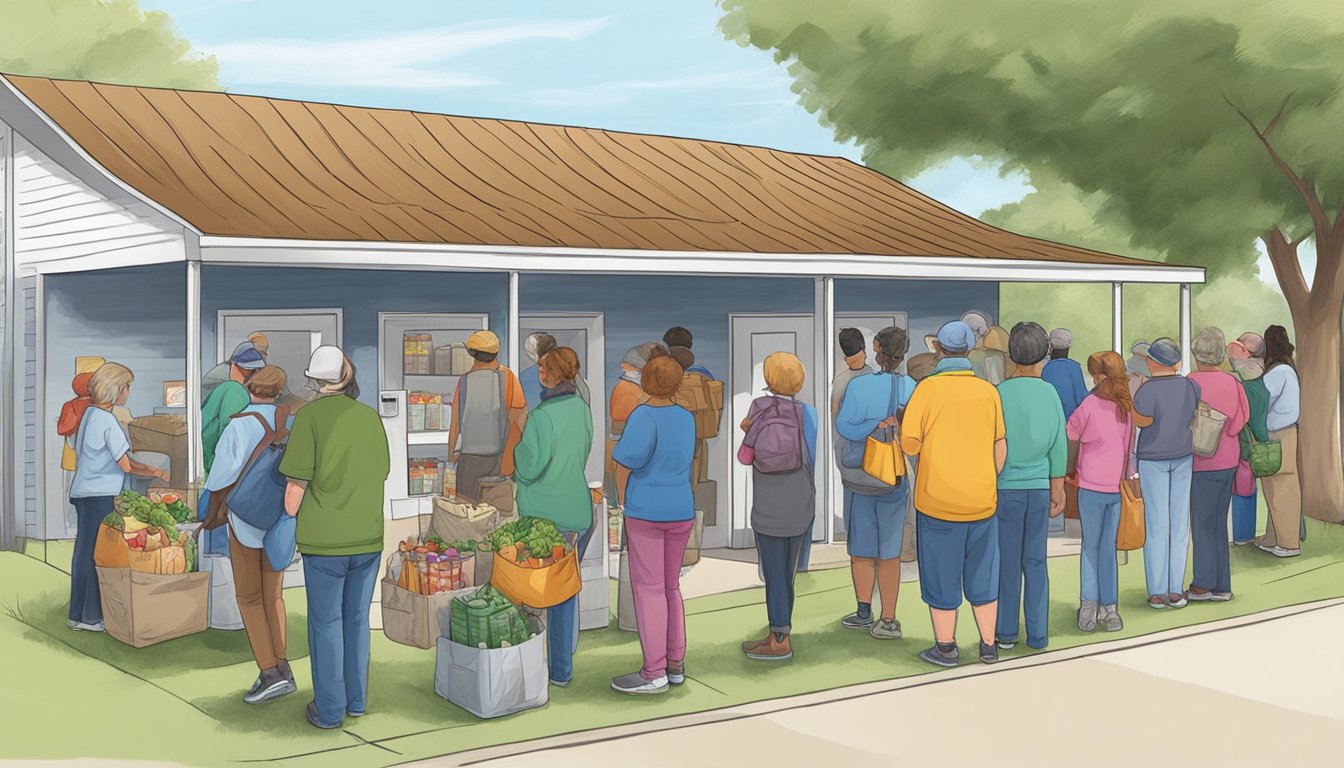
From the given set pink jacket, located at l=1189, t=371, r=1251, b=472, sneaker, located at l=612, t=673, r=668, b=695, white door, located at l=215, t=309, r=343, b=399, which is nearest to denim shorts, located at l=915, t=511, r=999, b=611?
sneaker, located at l=612, t=673, r=668, b=695

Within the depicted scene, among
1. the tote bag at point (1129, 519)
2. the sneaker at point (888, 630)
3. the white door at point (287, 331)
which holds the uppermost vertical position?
the white door at point (287, 331)

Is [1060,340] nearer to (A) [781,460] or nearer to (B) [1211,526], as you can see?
(B) [1211,526]

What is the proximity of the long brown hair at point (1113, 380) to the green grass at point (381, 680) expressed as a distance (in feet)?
4.97

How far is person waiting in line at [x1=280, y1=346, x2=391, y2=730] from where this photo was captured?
673 cm

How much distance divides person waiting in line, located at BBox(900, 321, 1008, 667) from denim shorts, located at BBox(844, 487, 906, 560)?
52 cm

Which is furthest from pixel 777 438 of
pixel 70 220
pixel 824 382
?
pixel 70 220

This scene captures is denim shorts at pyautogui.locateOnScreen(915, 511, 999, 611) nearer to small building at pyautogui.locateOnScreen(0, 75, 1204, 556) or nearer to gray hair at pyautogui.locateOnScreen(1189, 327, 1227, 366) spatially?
gray hair at pyautogui.locateOnScreen(1189, 327, 1227, 366)

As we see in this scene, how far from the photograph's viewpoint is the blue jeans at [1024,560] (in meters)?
8.45

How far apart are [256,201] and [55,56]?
28.8 metres

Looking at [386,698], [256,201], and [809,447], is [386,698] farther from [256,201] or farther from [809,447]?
[256,201]

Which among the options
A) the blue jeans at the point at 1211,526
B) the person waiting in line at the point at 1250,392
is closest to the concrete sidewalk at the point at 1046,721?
the blue jeans at the point at 1211,526

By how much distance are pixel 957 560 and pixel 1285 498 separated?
567cm

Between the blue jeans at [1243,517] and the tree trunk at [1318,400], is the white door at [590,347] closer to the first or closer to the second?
the blue jeans at [1243,517]

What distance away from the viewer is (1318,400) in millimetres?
15625
